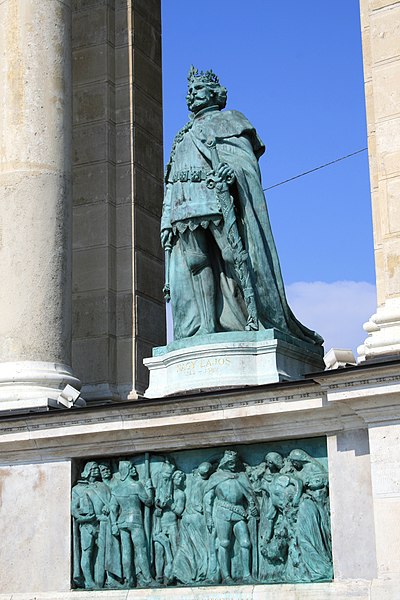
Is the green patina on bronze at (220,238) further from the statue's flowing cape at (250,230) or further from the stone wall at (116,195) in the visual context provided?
the stone wall at (116,195)

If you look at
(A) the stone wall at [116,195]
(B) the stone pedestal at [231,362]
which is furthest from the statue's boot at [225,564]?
(A) the stone wall at [116,195]

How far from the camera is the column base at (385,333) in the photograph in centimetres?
1534

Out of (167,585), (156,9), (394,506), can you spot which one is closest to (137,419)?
(167,585)

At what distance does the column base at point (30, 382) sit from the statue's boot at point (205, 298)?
2.23 meters

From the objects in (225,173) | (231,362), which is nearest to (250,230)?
(225,173)

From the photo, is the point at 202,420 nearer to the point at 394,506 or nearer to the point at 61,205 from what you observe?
the point at 394,506

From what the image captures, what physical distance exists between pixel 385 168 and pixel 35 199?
5.61 meters

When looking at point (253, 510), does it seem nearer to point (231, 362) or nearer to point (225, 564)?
point (225, 564)

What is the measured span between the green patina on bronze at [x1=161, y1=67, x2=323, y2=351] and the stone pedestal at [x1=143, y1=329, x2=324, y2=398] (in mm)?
535

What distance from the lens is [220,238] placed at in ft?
58.5

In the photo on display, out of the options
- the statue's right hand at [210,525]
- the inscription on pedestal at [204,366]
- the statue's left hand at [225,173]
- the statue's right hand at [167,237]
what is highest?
the statue's left hand at [225,173]

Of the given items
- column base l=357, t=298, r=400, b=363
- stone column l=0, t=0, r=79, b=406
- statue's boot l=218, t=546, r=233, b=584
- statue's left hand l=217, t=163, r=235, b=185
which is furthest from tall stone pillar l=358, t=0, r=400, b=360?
stone column l=0, t=0, r=79, b=406

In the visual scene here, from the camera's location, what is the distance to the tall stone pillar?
15.6 meters

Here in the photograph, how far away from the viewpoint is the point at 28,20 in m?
19.5
